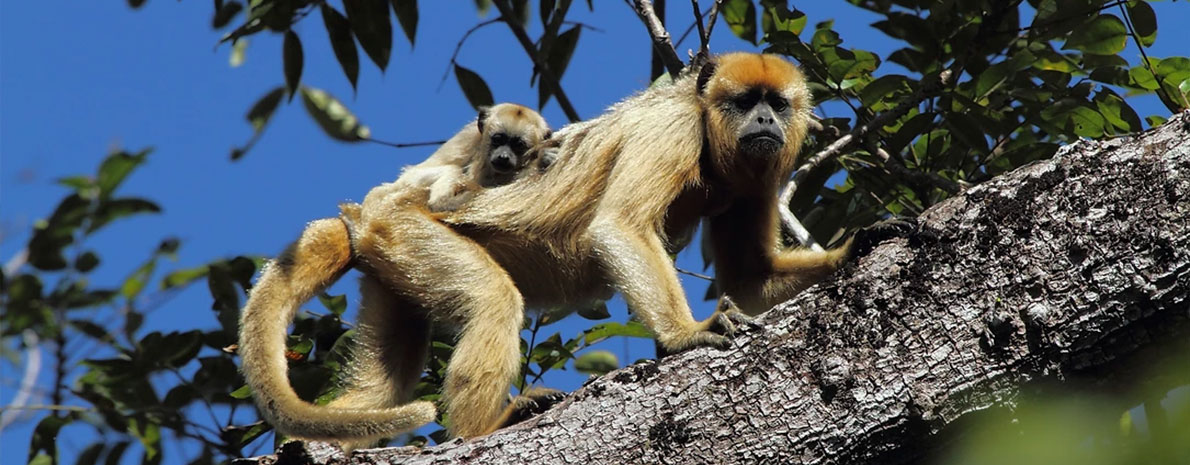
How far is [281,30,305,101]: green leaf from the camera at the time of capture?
7293mm

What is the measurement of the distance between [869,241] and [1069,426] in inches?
139

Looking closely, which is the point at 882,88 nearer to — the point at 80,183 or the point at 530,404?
the point at 530,404

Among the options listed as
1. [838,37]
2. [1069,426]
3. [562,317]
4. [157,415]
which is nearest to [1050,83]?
[838,37]

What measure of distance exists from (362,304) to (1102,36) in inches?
164

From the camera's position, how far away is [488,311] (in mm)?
5496

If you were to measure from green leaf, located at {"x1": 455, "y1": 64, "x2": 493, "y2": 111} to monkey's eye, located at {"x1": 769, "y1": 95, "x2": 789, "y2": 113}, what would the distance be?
225 centimetres

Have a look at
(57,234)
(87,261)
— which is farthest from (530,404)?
(57,234)

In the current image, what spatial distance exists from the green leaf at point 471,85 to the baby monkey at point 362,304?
368 mm

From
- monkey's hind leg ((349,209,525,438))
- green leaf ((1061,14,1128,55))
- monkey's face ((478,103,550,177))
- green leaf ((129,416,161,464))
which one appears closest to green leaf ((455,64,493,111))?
monkey's face ((478,103,550,177))

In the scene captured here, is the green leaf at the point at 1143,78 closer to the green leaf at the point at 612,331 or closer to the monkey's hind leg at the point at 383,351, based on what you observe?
the green leaf at the point at 612,331

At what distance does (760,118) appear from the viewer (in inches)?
236

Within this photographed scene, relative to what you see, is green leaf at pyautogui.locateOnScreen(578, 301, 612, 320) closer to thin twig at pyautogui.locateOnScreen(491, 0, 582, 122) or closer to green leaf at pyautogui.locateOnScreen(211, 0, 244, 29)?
thin twig at pyautogui.locateOnScreen(491, 0, 582, 122)

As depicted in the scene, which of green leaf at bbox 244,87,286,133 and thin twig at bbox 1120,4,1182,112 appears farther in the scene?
green leaf at bbox 244,87,286,133

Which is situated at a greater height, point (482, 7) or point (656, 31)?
point (482, 7)
